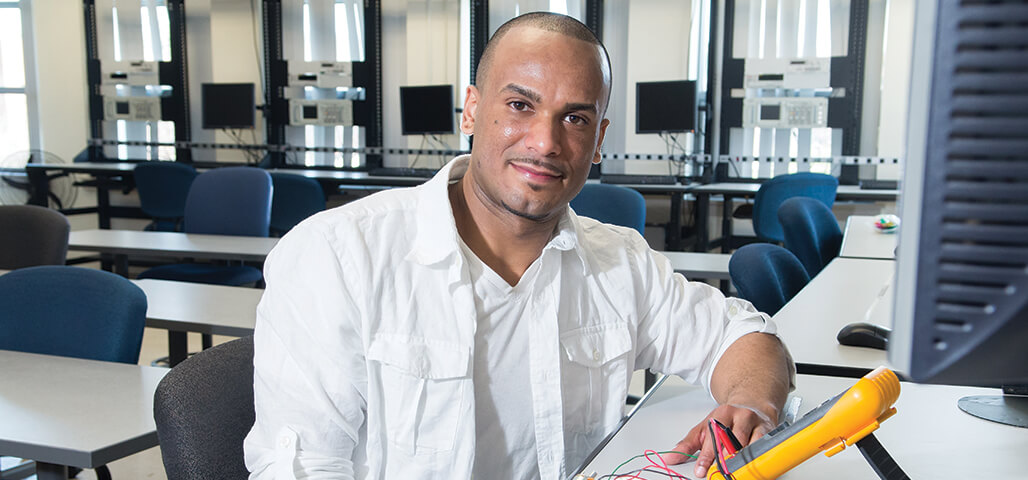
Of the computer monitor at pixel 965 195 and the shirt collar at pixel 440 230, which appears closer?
the computer monitor at pixel 965 195

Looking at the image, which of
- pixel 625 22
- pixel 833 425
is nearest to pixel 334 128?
pixel 625 22

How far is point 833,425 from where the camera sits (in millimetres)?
782

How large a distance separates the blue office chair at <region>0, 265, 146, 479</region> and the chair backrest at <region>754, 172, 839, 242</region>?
13.8ft

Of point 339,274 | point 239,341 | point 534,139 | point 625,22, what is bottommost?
point 239,341

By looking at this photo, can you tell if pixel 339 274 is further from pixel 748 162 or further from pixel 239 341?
pixel 748 162

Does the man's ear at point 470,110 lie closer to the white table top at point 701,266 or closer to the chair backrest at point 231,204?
the white table top at point 701,266

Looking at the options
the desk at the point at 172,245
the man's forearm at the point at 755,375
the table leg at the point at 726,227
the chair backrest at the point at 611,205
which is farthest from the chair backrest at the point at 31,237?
the table leg at the point at 726,227

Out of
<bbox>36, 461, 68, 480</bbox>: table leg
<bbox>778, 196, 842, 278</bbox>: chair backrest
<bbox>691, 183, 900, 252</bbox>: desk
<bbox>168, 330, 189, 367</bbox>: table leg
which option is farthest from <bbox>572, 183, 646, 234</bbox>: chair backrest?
<bbox>36, 461, 68, 480</bbox>: table leg

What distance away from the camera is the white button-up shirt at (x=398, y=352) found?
110 centimetres

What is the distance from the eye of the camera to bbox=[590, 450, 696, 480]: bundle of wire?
103 cm

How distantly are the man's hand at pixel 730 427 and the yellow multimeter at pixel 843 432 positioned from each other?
186mm

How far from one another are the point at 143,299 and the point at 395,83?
5618 millimetres

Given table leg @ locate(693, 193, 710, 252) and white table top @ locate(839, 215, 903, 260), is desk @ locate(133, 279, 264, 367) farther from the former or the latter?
table leg @ locate(693, 193, 710, 252)

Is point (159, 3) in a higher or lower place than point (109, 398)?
higher
